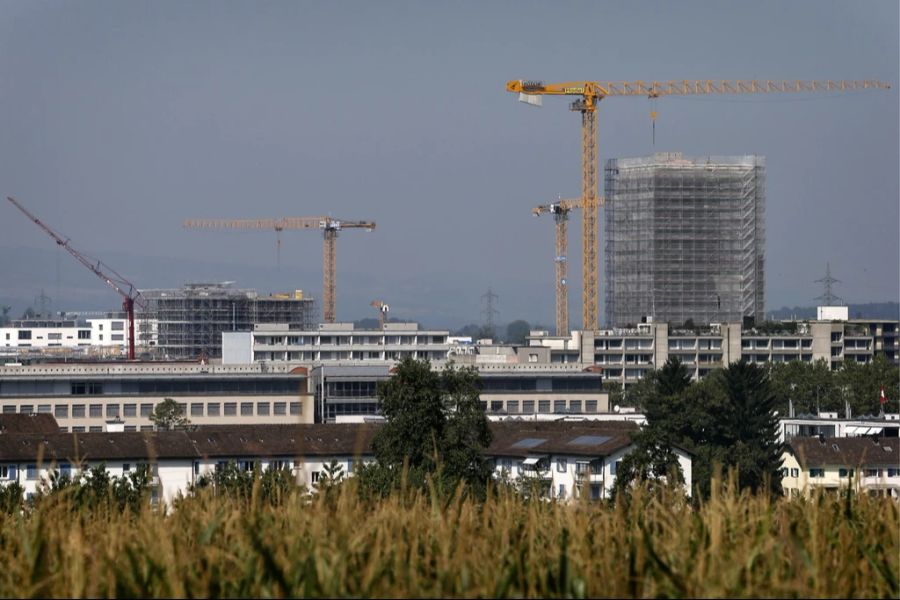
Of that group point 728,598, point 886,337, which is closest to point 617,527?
point 728,598

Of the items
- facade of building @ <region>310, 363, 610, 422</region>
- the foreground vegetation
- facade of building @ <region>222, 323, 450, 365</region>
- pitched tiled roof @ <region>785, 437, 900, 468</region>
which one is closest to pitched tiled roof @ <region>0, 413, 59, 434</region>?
pitched tiled roof @ <region>785, 437, 900, 468</region>

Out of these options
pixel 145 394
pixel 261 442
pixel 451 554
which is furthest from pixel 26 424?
pixel 451 554

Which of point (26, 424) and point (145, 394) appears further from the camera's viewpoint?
point (145, 394)

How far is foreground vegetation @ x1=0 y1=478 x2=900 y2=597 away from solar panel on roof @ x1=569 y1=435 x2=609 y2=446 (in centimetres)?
5655

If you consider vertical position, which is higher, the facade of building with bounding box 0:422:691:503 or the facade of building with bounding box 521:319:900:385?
the facade of building with bounding box 521:319:900:385

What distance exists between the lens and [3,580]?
11.9 meters

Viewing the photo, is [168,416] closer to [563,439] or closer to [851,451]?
[563,439]

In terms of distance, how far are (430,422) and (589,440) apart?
15477mm

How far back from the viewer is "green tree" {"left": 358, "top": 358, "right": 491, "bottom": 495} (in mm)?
54688

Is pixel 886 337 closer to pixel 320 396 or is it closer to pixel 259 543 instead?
pixel 320 396

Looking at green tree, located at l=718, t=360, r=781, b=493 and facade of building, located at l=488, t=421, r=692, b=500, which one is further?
green tree, located at l=718, t=360, r=781, b=493

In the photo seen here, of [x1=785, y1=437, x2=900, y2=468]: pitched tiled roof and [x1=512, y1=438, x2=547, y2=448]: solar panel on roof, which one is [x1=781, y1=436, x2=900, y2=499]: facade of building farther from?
[x1=512, y1=438, x2=547, y2=448]: solar panel on roof

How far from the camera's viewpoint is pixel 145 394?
119 metres

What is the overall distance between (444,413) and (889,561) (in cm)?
4678
